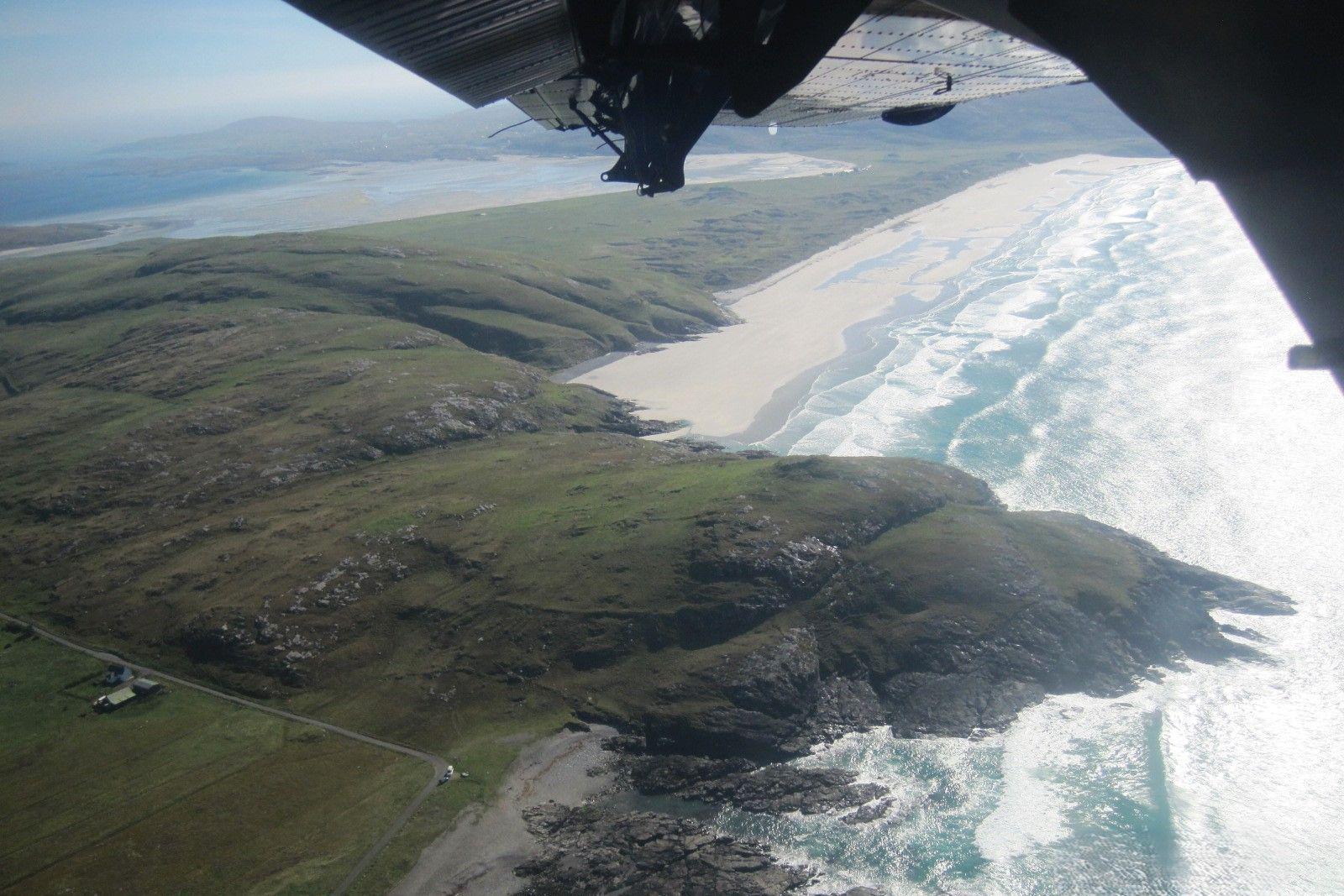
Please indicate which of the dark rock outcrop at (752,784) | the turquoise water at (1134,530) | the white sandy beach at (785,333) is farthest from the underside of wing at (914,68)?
the white sandy beach at (785,333)

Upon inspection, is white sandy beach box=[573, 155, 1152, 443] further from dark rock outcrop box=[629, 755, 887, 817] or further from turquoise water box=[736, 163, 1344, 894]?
dark rock outcrop box=[629, 755, 887, 817]

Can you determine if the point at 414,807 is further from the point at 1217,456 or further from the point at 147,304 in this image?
the point at 147,304

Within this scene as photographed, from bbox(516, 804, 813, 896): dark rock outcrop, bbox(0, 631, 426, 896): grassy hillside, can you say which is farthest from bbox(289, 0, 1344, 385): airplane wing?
bbox(0, 631, 426, 896): grassy hillside

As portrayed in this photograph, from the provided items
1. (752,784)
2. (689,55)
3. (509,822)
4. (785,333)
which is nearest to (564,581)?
(509,822)

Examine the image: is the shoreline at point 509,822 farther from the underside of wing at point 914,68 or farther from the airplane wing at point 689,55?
the underside of wing at point 914,68

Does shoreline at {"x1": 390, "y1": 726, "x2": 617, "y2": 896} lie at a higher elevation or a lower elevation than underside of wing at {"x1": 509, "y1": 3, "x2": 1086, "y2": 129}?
lower

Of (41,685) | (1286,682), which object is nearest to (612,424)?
(41,685)
